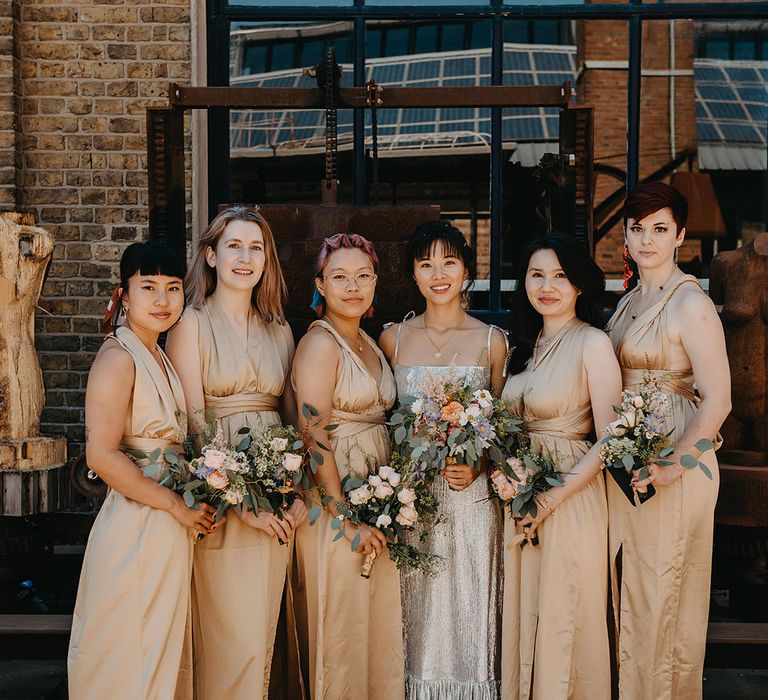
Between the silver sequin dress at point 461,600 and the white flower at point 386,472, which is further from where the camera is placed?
the silver sequin dress at point 461,600

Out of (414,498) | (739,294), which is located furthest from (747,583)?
(414,498)

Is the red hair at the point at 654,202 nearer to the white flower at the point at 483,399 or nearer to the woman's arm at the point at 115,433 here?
the white flower at the point at 483,399

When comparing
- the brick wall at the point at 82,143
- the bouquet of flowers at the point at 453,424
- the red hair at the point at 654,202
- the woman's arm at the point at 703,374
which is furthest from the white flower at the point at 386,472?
the brick wall at the point at 82,143

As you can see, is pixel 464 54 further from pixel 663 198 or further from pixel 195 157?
pixel 663 198

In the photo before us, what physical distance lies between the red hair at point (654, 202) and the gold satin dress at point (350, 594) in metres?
1.21

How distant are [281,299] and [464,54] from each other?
2938mm

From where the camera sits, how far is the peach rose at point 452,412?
3.27 metres

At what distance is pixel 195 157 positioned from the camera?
5559 mm

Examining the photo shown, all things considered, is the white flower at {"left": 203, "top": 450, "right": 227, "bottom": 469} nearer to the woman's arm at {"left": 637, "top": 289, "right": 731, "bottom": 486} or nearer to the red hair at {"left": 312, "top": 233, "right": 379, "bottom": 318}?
the red hair at {"left": 312, "top": 233, "right": 379, "bottom": 318}

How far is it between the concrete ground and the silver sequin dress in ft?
4.45

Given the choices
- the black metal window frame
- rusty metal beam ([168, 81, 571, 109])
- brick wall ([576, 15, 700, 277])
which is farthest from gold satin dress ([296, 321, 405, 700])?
brick wall ([576, 15, 700, 277])

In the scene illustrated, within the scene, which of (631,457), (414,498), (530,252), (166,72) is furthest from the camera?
(166,72)

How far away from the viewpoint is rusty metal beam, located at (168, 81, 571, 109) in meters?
4.17

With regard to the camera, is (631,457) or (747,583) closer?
Answer: (631,457)
